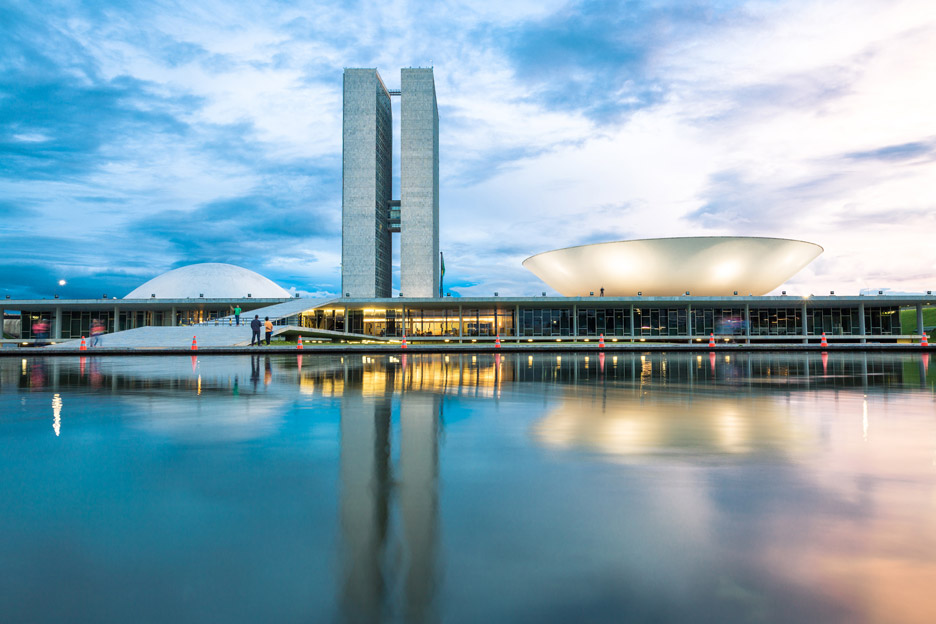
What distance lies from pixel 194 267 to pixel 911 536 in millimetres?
87137

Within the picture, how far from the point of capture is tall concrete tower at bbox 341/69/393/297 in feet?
241

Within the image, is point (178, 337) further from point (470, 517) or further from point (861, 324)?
point (861, 324)

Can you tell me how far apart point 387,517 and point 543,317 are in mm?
46268

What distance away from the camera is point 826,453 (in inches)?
184

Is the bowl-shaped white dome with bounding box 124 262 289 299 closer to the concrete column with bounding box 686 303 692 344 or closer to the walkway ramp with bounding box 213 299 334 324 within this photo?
the walkway ramp with bounding box 213 299 334 324

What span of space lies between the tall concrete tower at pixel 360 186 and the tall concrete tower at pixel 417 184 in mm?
3736

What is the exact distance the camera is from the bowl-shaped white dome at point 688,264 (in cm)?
4759

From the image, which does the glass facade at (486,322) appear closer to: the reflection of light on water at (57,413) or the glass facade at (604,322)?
the glass facade at (604,322)

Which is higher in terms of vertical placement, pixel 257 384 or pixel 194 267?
pixel 194 267

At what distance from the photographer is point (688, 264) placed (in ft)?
158

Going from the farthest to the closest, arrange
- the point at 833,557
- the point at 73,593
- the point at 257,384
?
the point at 257,384
the point at 833,557
the point at 73,593

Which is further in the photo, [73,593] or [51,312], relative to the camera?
[51,312]

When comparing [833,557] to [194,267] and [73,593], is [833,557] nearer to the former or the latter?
[73,593]

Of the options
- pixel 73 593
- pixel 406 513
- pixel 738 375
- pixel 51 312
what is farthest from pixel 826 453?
pixel 51 312
